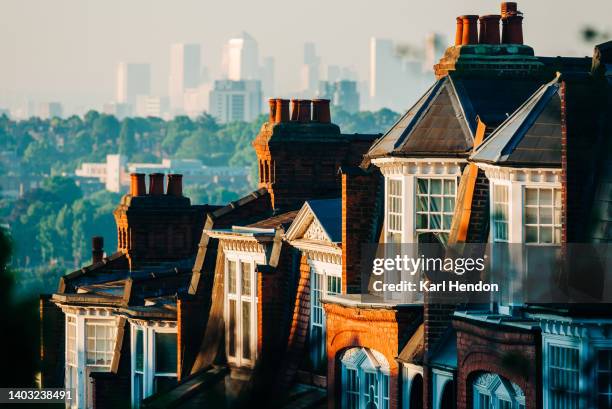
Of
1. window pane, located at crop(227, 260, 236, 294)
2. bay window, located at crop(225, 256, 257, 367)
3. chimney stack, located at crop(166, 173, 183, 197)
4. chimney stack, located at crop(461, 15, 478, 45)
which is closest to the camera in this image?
chimney stack, located at crop(461, 15, 478, 45)

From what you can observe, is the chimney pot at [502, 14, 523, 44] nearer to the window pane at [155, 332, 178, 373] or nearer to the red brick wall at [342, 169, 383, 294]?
the red brick wall at [342, 169, 383, 294]

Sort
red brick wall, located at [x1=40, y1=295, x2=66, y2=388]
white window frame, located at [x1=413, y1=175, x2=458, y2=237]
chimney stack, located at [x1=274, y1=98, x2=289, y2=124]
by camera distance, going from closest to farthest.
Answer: white window frame, located at [x1=413, y1=175, x2=458, y2=237] < chimney stack, located at [x1=274, y1=98, x2=289, y2=124] < red brick wall, located at [x1=40, y1=295, x2=66, y2=388]

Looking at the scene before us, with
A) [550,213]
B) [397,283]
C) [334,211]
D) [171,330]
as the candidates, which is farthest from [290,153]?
[550,213]

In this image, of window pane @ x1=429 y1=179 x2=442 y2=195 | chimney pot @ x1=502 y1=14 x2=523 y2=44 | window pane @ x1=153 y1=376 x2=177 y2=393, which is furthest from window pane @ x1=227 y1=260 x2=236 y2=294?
window pane @ x1=429 y1=179 x2=442 y2=195

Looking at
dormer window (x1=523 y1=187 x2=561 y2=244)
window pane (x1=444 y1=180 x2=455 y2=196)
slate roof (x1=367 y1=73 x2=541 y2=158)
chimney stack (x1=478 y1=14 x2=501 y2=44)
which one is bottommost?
dormer window (x1=523 y1=187 x2=561 y2=244)

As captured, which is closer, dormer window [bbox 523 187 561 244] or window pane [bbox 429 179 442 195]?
dormer window [bbox 523 187 561 244]

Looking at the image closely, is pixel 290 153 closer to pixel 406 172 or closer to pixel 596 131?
pixel 406 172

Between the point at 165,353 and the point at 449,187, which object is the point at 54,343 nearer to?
the point at 165,353
